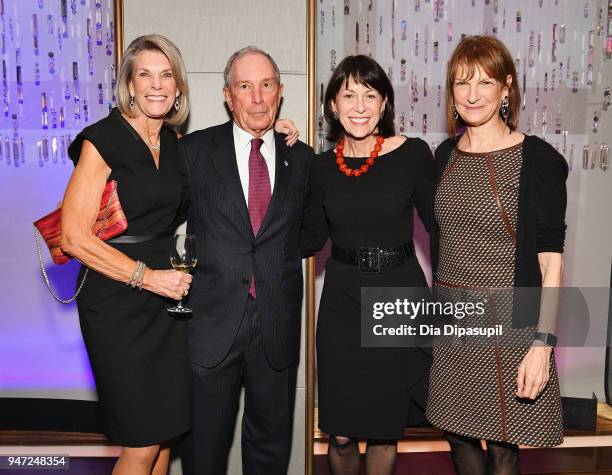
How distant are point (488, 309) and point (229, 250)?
0.99 metres

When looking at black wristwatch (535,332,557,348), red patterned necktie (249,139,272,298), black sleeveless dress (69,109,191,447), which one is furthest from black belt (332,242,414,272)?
black sleeveless dress (69,109,191,447)

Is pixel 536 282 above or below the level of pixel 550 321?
above

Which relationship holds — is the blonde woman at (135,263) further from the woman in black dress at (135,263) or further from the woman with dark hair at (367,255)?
the woman with dark hair at (367,255)

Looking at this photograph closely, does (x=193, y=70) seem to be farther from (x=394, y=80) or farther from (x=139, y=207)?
(x=394, y=80)

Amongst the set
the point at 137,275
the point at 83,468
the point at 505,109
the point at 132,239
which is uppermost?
the point at 505,109

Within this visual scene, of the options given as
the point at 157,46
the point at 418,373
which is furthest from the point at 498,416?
the point at 157,46

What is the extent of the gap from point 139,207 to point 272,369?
0.86 meters

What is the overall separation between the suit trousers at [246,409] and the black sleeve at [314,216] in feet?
1.55

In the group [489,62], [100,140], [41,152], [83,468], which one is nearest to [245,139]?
[100,140]

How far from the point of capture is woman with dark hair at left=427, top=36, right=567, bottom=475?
2.08m

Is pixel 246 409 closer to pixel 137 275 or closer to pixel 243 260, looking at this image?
pixel 243 260

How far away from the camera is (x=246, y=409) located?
263cm

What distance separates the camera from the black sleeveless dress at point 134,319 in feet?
7.19

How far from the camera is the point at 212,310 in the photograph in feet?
7.84
